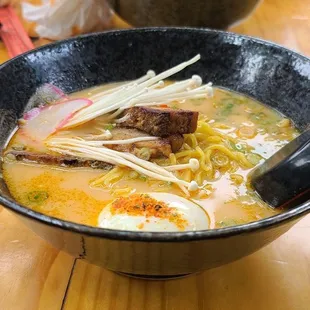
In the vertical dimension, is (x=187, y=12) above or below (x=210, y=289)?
above

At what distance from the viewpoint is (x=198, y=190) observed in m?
1.21

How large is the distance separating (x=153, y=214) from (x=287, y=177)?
0.30 meters

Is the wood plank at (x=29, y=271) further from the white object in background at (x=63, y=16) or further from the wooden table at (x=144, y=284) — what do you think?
the white object in background at (x=63, y=16)

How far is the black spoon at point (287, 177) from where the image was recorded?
1.03 meters

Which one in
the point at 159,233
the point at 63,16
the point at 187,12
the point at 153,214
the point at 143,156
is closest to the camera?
the point at 159,233

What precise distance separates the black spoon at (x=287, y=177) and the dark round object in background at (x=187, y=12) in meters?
1.04

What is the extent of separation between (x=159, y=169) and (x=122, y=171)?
10cm

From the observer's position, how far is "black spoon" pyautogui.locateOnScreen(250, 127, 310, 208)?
3.38ft

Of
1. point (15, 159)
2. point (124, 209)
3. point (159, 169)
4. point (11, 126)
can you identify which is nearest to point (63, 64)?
point (11, 126)

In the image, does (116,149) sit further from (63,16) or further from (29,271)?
(63,16)

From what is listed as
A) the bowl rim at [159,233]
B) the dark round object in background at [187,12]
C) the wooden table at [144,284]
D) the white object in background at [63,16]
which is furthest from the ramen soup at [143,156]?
the white object in background at [63,16]

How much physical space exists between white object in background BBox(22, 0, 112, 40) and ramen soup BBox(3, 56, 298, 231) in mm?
702

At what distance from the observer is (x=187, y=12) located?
2.03 m

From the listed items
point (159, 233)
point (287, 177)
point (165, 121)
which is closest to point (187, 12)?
point (165, 121)
